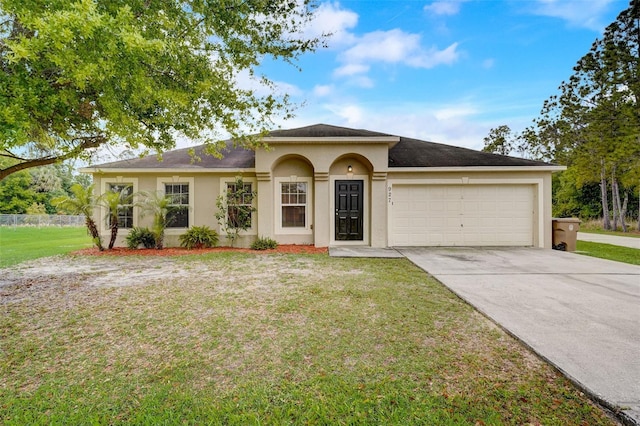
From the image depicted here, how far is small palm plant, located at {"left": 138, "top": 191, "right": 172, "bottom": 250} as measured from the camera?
962 centimetres

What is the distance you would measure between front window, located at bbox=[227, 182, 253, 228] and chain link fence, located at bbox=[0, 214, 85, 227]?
21.3m

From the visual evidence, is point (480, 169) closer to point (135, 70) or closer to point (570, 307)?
point (570, 307)

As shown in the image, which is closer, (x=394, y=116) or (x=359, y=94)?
(x=359, y=94)

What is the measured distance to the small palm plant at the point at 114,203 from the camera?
9.25 meters

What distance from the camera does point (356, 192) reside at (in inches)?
404

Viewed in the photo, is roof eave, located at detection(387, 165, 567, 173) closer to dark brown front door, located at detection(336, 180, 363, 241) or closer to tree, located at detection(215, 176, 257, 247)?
dark brown front door, located at detection(336, 180, 363, 241)

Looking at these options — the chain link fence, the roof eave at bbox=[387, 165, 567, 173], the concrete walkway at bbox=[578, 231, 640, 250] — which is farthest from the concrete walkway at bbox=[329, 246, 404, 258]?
the chain link fence

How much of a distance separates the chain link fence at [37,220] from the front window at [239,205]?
21325 mm

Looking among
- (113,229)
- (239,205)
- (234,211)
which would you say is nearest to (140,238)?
(113,229)

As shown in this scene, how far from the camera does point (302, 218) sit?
34.5 feet

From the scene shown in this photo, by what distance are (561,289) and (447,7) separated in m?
9.60

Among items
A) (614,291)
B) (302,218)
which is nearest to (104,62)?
(302,218)

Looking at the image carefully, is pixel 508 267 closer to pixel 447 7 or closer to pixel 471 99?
pixel 447 7

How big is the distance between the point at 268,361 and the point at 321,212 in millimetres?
7346
